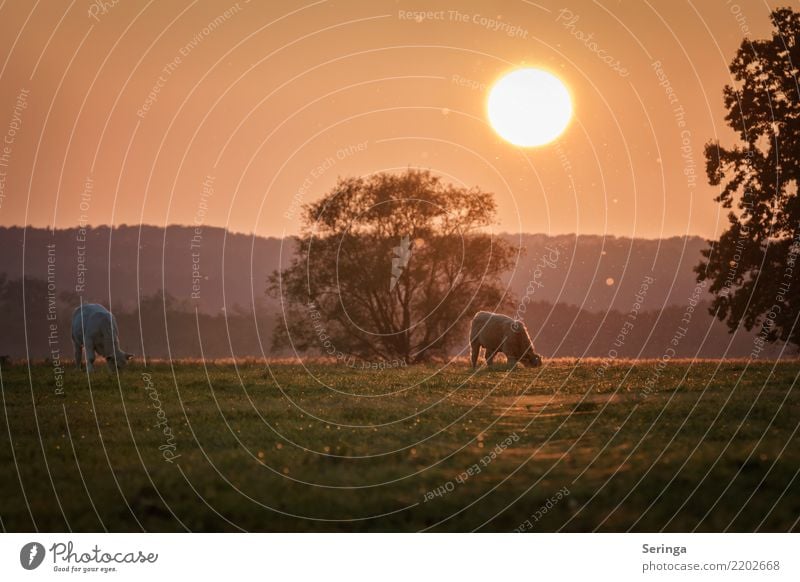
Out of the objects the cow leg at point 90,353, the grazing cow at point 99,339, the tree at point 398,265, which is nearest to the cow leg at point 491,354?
the tree at point 398,265

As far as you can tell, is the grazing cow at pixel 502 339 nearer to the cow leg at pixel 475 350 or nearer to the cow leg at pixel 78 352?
the cow leg at pixel 475 350

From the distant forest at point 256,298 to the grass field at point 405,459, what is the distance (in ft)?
11.3

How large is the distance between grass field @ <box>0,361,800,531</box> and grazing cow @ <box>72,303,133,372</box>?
611 cm

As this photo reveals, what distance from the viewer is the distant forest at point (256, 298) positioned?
40281mm

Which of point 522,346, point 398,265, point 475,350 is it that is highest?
point 398,265

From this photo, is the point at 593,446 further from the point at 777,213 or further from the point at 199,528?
the point at 777,213

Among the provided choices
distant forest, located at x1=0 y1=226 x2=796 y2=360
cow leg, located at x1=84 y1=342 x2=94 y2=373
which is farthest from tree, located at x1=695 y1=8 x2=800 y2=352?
cow leg, located at x1=84 y1=342 x2=94 y2=373

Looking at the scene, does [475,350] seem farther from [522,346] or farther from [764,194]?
[764,194]

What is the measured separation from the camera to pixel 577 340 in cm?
7362

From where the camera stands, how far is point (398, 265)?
41.4 meters

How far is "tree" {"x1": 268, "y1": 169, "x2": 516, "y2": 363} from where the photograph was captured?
4156 centimetres

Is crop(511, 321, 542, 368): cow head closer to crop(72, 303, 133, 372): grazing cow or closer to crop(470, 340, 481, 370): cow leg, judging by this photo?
crop(470, 340, 481, 370): cow leg

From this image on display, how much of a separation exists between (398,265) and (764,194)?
17.7 m

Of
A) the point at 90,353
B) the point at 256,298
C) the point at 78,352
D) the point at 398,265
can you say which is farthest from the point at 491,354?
the point at 256,298
